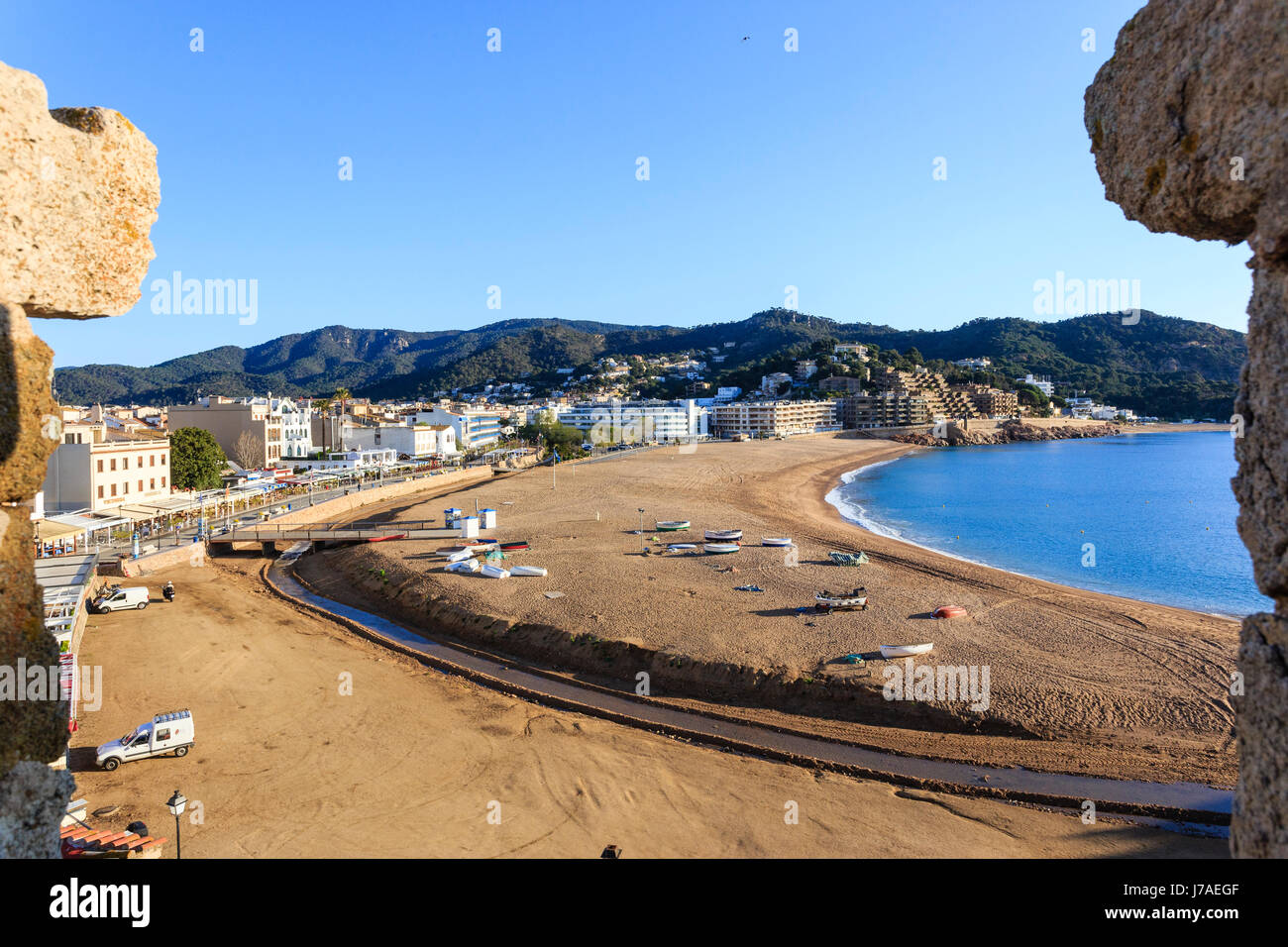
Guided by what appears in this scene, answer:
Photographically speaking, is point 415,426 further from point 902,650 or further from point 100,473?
point 902,650

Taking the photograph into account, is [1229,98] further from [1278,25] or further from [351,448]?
[351,448]

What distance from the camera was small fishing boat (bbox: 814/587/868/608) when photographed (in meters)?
20.7

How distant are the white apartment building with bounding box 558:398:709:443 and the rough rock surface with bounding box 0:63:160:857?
312 ft

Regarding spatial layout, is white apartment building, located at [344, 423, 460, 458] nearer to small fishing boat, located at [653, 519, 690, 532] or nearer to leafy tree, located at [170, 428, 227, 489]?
leafy tree, located at [170, 428, 227, 489]

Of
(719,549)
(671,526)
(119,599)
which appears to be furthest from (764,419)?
(119,599)

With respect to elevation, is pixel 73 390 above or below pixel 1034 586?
above

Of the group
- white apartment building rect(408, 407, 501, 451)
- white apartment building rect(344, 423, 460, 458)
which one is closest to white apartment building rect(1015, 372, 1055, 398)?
white apartment building rect(408, 407, 501, 451)

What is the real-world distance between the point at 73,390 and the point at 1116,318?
260 metres

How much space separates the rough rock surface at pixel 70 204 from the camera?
2.49 metres

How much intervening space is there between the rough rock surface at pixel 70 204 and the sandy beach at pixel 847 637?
13844 millimetres

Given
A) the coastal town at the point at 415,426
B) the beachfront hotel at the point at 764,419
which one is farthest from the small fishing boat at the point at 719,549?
the beachfront hotel at the point at 764,419

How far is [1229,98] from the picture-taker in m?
2.28
